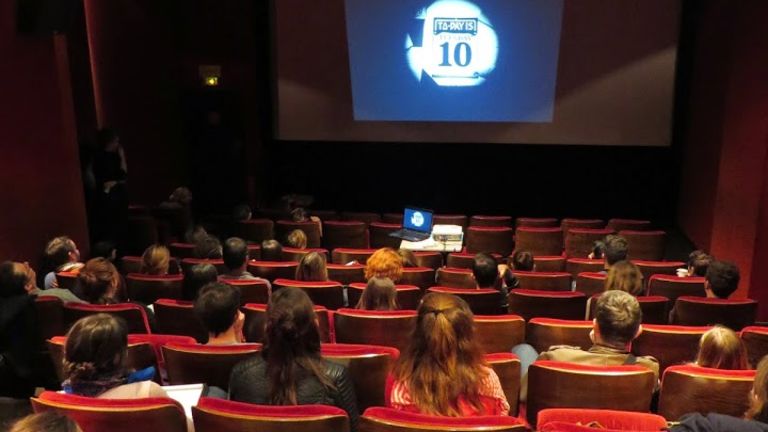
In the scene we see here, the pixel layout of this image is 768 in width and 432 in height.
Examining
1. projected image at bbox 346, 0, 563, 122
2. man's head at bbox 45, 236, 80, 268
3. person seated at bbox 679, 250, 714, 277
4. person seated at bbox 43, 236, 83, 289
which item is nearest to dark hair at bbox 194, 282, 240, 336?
person seated at bbox 43, 236, 83, 289

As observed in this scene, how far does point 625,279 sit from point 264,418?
119 inches

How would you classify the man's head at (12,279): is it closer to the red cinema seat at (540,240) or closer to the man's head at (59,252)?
the man's head at (59,252)

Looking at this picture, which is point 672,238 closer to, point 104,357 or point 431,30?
point 431,30

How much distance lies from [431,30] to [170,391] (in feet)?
26.6

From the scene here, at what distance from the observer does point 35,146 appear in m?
5.96

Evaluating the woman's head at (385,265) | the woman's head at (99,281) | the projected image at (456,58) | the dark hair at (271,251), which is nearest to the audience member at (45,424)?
the woman's head at (99,281)

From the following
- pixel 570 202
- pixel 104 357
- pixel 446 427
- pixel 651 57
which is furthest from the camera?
pixel 570 202

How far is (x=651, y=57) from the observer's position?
9789 mm

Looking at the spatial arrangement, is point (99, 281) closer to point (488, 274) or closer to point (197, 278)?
point (197, 278)

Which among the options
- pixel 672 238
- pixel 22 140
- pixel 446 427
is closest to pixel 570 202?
pixel 672 238

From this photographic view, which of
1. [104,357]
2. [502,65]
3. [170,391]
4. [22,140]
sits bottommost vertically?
[170,391]

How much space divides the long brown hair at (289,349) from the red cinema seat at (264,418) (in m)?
0.24

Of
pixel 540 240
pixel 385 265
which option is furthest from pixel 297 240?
pixel 540 240

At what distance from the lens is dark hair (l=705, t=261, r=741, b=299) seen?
14.7 ft
